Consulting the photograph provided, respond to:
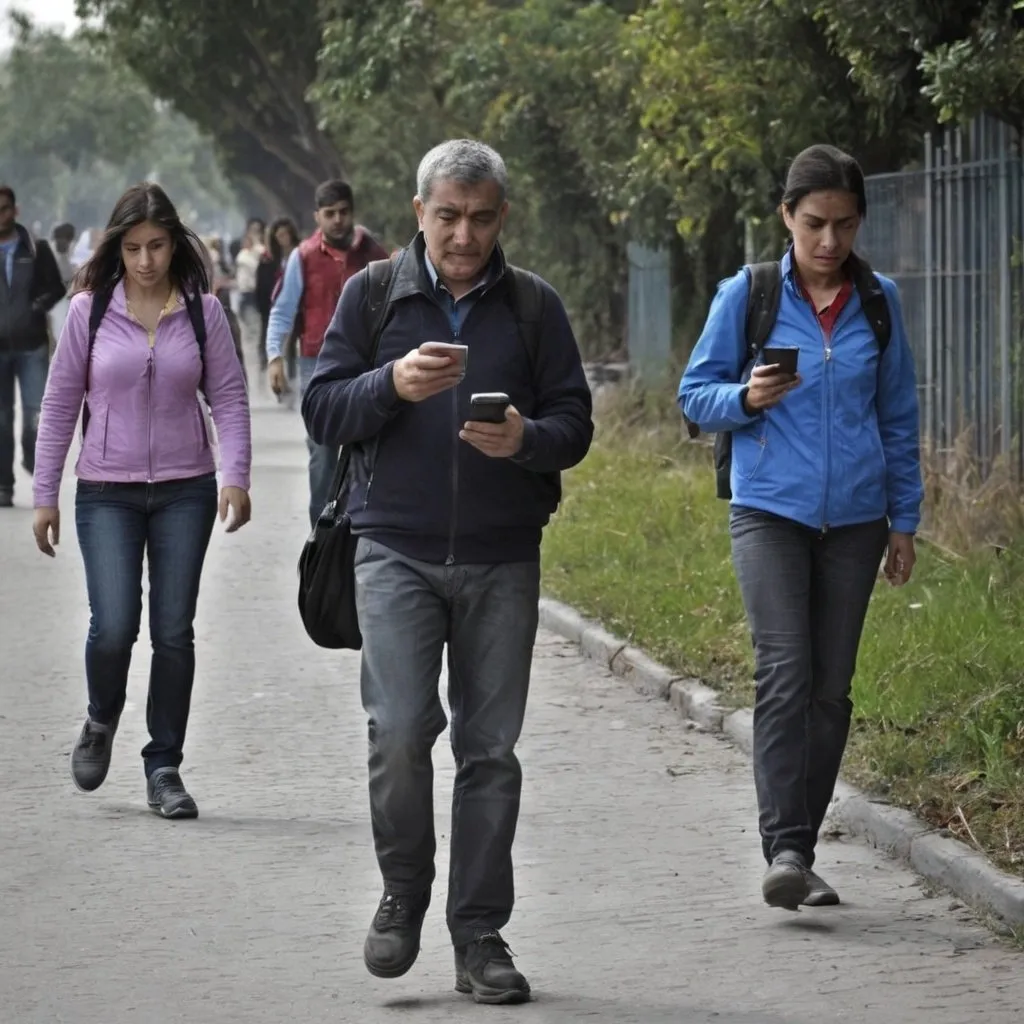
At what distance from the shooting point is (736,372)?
638 cm

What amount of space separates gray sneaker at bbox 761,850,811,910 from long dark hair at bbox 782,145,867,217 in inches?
63.9

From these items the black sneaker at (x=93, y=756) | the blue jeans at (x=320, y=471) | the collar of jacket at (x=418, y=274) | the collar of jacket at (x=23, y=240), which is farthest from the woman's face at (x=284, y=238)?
the collar of jacket at (x=418, y=274)

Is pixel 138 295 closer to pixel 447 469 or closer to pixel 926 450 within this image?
pixel 447 469

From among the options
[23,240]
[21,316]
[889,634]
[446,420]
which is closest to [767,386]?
[446,420]

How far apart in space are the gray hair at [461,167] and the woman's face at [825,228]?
3.48ft

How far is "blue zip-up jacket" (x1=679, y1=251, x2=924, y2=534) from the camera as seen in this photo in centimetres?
626

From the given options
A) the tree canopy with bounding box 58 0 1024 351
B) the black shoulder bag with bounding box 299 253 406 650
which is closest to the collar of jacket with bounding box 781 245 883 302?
the black shoulder bag with bounding box 299 253 406 650

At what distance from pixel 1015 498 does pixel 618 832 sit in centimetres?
495

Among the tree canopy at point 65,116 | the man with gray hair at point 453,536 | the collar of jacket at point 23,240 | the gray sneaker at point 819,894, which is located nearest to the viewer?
the man with gray hair at point 453,536

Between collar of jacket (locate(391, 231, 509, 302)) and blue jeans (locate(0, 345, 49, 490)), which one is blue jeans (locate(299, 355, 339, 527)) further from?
collar of jacket (locate(391, 231, 509, 302))

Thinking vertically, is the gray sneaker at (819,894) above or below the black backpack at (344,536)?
below

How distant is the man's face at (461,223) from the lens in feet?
17.7

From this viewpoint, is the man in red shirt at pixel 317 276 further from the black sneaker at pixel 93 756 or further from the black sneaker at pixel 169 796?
the black sneaker at pixel 169 796

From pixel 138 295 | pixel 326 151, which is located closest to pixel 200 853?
pixel 138 295
